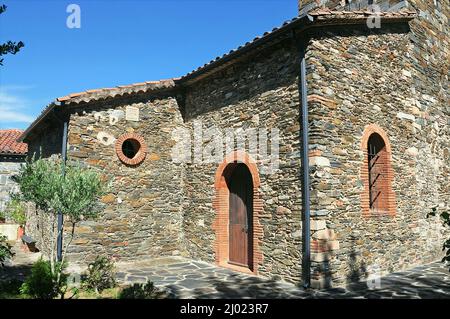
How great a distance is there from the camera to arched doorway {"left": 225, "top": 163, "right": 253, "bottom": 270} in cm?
784

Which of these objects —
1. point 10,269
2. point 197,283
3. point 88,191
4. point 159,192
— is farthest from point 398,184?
point 10,269

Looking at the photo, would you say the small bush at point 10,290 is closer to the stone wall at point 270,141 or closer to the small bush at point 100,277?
the small bush at point 100,277

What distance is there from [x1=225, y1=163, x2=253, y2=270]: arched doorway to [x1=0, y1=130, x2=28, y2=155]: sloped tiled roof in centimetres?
1172

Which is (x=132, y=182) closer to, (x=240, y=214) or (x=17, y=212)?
(x=240, y=214)

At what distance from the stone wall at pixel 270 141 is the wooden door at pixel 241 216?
409 millimetres

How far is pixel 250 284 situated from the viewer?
6496mm

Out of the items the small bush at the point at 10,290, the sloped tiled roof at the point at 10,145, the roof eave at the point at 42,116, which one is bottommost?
the small bush at the point at 10,290

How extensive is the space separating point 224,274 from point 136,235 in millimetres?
2699

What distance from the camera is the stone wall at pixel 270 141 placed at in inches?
258

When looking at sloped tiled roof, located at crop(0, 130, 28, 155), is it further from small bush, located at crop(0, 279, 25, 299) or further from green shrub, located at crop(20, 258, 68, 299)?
green shrub, located at crop(20, 258, 68, 299)

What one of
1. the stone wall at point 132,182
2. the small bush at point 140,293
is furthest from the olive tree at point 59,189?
the stone wall at point 132,182
